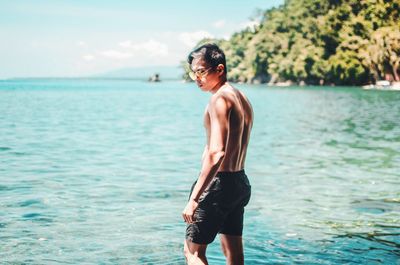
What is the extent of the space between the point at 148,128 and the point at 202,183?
30.0 m

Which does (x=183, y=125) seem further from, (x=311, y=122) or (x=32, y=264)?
(x=32, y=264)

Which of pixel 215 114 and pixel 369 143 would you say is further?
pixel 369 143

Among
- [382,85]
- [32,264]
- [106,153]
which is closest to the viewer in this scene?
[32,264]

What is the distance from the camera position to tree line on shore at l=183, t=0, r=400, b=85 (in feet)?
302

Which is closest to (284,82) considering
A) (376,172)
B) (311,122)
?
(311,122)

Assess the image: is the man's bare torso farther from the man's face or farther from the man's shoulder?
the man's face

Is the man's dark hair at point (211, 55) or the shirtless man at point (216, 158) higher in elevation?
the man's dark hair at point (211, 55)

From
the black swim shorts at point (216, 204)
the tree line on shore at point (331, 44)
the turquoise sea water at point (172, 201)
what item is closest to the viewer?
the black swim shorts at point (216, 204)

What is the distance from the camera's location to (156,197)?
11.9 m

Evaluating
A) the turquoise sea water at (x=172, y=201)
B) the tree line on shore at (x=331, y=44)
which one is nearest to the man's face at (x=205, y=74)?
the turquoise sea water at (x=172, y=201)

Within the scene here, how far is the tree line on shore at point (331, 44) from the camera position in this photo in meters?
92.2

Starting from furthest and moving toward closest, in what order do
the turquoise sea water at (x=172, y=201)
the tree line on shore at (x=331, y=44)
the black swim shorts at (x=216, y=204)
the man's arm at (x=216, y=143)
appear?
the tree line on shore at (x=331, y=44), the turquoise sea water at (x=172, y=201), the black swim shorts at (x=216, y=204), the man's arm at (x=216, y=143)

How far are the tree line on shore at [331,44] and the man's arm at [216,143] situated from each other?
3495 inches

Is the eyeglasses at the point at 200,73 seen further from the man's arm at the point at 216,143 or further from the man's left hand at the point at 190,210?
the man's left hand at the point at 190,210
